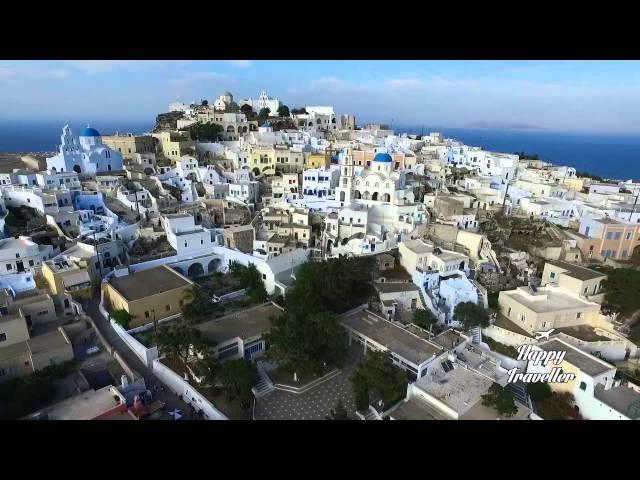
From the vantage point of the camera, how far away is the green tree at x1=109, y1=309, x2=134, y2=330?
47.3 feet

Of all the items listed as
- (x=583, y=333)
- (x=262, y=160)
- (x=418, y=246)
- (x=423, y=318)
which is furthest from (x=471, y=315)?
(x=262, y=160)

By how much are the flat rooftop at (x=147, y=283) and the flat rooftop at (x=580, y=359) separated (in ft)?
42.5

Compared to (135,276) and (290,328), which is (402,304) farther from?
(135,276)

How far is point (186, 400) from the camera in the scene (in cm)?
1227

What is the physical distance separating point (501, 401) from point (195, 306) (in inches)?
407

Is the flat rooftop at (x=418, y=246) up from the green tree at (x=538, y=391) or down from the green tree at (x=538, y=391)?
up

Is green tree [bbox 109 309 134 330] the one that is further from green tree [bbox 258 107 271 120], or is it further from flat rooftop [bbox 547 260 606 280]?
green tree [bbox 258 107 271 120]

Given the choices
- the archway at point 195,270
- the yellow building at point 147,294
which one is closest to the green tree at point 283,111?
the archway at point 195,270

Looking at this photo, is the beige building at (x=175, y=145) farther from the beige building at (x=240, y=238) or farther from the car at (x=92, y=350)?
the car at (x=92, y=350)

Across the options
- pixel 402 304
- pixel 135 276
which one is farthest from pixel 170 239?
pixel 402 304

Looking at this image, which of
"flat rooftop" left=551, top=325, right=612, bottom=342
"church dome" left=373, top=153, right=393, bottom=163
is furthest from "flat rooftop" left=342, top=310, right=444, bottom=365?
"church dome" left=373, top=153, right=393, bottom=163

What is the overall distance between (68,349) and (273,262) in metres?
7.97

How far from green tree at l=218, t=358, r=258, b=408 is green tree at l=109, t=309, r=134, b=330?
4658mm

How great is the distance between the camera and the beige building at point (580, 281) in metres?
15.8
